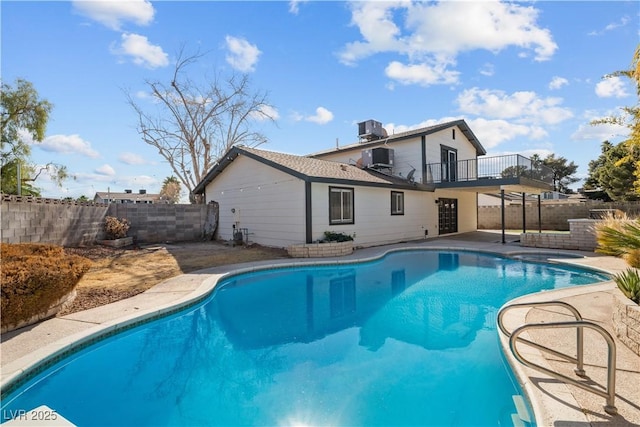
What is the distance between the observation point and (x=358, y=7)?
9906 millimetres

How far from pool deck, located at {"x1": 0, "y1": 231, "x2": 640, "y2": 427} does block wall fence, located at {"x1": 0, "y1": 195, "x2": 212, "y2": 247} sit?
5038 millimetres

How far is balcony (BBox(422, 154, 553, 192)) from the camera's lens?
14.3 meters

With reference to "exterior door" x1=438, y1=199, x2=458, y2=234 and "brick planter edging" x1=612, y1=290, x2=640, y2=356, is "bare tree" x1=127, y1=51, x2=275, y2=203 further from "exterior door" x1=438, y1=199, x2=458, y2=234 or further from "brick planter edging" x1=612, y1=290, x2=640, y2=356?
"brick planter edging" x1=612, y1=290, x2=640, y2=356

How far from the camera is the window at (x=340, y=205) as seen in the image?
496 inches

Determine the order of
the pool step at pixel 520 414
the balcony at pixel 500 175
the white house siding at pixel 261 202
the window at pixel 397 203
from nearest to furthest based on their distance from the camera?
the pool step at pixel 520 414 < the white house siding at pixel 261 202 < the balcony at pixel 500 175 < the window at pixel 397 203

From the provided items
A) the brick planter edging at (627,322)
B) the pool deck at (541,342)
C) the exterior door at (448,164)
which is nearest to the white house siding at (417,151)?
the exterior door at (448,164)

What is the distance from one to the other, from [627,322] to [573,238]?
10628 millimetres

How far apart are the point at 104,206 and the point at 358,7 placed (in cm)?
1246

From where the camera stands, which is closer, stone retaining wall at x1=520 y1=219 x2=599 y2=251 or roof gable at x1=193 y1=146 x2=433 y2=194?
roof gable at x1=193 y1=146 x2=433 y2=194

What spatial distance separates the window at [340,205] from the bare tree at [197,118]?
1565cm

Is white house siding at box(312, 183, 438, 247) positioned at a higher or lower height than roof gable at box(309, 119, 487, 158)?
lower

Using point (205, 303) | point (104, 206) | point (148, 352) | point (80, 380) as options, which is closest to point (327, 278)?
point (205, 303)

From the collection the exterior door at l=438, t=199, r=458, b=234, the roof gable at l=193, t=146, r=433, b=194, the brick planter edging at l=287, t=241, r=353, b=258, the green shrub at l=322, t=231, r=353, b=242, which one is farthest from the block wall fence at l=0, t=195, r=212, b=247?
the exterior door at l=438, t=199, r=458, b=234

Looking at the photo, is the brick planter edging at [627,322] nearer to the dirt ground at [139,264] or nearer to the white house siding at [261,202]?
the dirt ground at [139,264]
